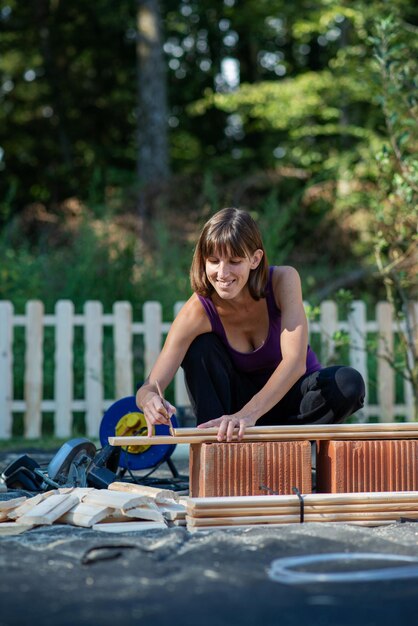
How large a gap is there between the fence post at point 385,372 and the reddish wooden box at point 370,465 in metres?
4.44

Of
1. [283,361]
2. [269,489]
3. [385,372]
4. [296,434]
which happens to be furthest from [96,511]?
[385,372]

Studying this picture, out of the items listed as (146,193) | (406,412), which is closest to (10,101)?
(146,193)

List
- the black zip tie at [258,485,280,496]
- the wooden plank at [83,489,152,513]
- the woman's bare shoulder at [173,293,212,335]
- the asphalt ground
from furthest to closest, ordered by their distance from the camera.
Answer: the woman's bare shoulder at [173,293,212,335]
the black zip tie at [258,485,280,496]
the wooden plank at [83,489,152,513]
the asphalt ground

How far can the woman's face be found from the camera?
3.77m

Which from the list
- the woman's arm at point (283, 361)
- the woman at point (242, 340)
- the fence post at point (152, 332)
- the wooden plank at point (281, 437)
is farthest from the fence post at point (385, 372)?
the wooden plank at point (281, 437)

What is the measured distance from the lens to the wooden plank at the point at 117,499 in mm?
3332

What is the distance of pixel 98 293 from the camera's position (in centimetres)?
914

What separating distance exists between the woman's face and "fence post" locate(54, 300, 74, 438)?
431 centimetres

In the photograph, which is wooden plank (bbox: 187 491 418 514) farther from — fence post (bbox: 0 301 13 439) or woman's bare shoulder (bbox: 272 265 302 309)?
fence post (bbox: 0 301 13 439)

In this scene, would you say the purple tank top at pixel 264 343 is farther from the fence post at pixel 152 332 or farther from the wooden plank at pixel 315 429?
the fence post at pixel 152 332

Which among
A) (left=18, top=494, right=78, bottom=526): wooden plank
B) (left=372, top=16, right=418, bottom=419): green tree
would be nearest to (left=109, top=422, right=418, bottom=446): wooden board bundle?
(left=18, top=494, right=78, bottom=526): wooden plank

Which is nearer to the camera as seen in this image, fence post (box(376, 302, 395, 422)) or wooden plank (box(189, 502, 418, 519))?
wooden plank (box(189, 502, 418, 519))

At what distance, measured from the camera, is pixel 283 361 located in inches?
147

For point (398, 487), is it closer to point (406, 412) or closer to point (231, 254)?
point (231, 254)
